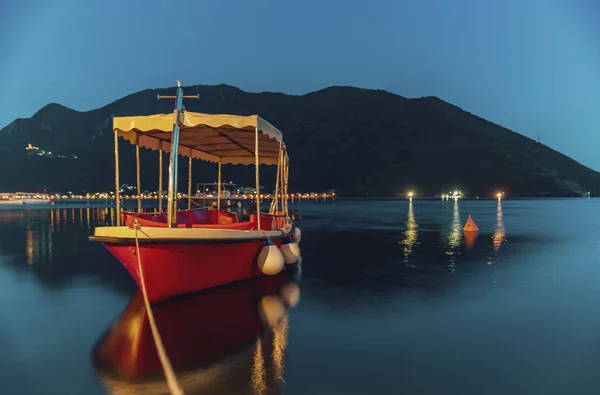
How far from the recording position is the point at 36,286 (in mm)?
11859

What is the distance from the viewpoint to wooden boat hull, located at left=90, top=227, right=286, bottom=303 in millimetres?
8969

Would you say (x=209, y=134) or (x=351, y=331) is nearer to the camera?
(x=351, y=331)

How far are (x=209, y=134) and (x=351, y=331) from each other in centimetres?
708

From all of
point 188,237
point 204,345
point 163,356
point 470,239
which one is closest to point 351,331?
point 204,345

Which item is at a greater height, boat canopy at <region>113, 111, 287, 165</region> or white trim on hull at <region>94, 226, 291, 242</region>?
boat canopy at <region>113, 111, 287, 165</region>

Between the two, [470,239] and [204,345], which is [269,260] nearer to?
[204,345]

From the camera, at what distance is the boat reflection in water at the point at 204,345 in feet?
18.5

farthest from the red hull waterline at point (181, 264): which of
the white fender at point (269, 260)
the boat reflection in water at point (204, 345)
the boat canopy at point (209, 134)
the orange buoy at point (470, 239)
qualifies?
the orange buoy at point (470, 239)

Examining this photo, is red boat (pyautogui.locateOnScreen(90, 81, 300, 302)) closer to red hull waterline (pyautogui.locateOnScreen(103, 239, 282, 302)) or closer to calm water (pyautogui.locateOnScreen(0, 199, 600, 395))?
red hull waterline (pyautogui.locateOnScreen(103, 239, 282, 302))

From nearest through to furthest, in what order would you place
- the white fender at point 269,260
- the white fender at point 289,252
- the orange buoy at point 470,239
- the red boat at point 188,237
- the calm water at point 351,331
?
the calm water at point 351,331 → the red boat at point 188,237 → the white fender at point 269,260 → the white fender at point 289,252 → the orange buoy at point 470,239

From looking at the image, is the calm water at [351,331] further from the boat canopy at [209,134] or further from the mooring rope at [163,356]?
the boat canopy at [209,134]

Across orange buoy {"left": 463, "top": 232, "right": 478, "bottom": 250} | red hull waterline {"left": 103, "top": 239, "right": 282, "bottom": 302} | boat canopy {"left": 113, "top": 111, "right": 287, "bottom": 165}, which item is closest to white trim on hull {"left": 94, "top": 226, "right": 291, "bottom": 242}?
red hull waterline {"left": 103, "top": 239, "right": 282, "bottom": 302}

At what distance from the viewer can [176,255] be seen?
9.21 meters

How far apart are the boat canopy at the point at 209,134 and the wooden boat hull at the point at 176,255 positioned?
7.99 ft
